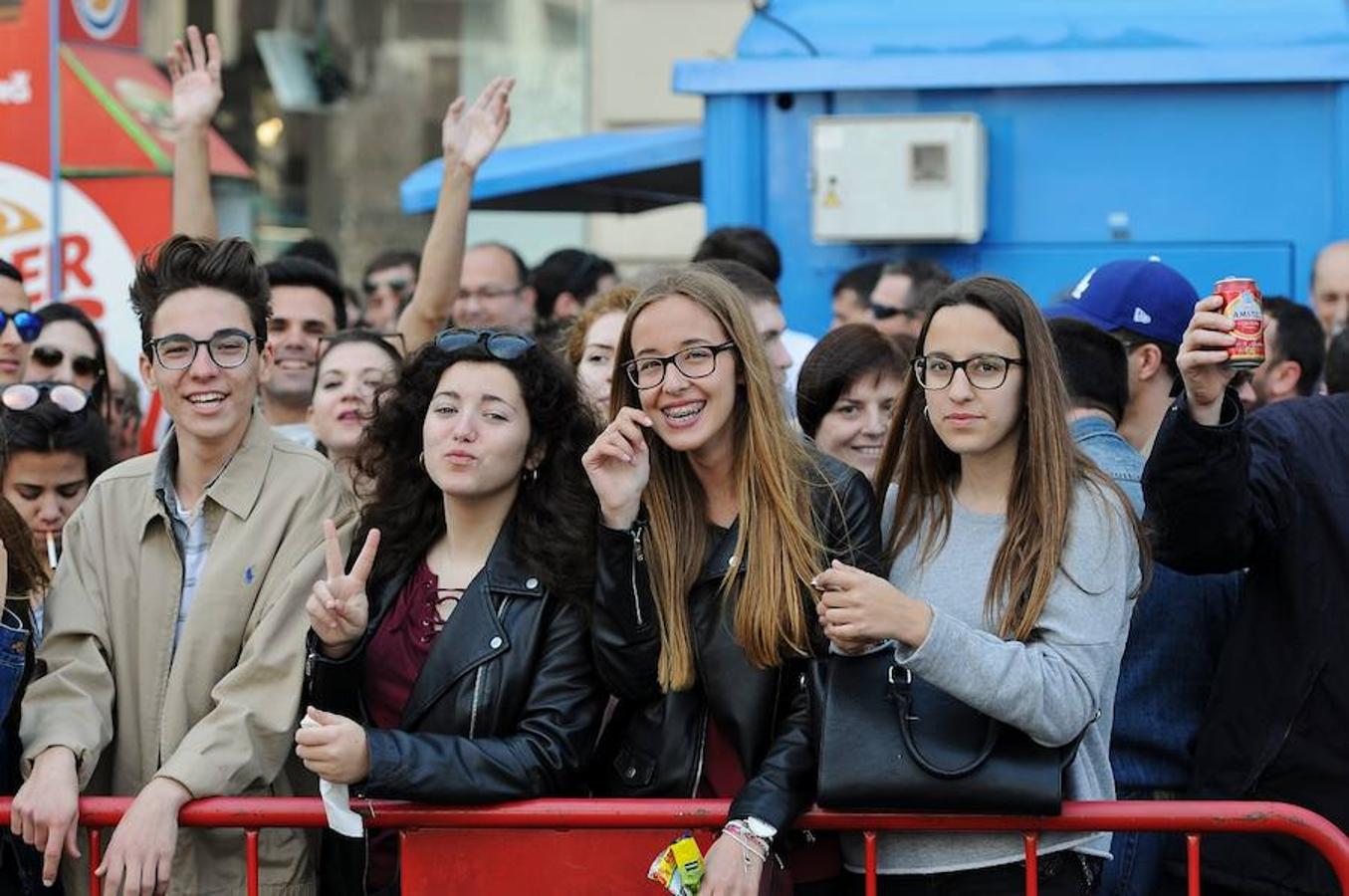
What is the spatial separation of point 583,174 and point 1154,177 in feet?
8.51

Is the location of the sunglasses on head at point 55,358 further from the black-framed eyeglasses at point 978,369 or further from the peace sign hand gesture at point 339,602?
the black-framed eyeglasses at point 978,369

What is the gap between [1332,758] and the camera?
13.5 feet

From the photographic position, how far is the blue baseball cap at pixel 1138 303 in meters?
4.93

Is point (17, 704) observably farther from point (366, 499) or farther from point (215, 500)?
point (366, 499)

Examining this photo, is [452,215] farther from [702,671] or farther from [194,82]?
[702,671]

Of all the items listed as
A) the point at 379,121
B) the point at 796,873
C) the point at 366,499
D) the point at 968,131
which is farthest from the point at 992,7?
the point at 379,121

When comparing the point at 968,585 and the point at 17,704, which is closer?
the point at 968,585

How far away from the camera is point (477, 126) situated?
20.7 ft

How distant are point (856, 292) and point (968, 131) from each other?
737mm

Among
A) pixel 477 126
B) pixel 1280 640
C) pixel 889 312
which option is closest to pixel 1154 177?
pixel 889 312

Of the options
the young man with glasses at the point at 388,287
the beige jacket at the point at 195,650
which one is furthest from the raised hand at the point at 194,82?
the young man with glasses at the point at 388,287

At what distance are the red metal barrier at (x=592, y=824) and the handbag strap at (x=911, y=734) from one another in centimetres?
13

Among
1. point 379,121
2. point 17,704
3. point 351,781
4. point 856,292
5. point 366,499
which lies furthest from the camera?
point 379,121

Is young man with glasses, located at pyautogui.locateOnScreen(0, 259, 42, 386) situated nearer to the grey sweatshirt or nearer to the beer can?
the grey sweatshirt
